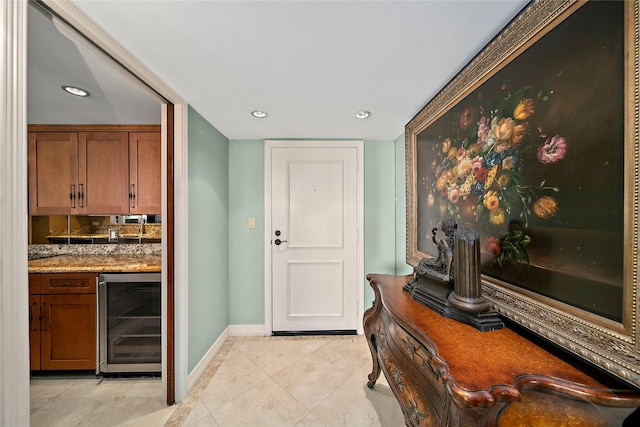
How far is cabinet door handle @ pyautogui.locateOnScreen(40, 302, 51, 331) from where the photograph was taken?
1807 millimetres

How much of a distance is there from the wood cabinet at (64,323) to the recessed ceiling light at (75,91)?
139 cm

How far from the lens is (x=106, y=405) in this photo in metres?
1.60

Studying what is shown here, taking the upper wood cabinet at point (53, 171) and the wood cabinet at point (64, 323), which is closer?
the wood cabinet at point (64, 323)

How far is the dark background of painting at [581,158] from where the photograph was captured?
64 centimetres

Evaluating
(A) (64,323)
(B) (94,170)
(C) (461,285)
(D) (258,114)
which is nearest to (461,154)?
(C) (461,285)

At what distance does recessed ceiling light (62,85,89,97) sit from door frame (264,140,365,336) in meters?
1.40

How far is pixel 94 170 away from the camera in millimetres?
2129

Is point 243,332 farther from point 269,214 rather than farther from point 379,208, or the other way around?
point 379,208

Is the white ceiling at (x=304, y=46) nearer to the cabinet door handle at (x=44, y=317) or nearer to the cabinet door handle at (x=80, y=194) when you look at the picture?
the cabinet door handle at (x=80, y=194)

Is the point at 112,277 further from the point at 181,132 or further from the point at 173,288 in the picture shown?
the point at 181,132

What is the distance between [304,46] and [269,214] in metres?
1.68

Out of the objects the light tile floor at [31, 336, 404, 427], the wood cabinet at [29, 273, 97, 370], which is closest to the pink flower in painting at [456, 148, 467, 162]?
the light tile floor at [31, 336, 404, 427]

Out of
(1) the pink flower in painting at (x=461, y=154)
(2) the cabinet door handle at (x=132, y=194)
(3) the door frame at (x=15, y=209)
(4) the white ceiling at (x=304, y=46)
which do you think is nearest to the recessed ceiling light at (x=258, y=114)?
(4) the white ceiling at (x=304, y=46)

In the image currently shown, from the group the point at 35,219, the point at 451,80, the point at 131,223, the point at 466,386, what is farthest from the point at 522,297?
the point at 35,219
